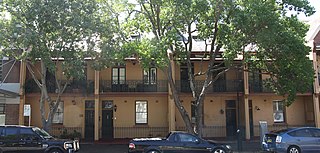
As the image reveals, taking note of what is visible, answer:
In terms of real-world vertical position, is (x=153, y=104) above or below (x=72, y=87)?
below

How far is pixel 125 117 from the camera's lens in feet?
80.7

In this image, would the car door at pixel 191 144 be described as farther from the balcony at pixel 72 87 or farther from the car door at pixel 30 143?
the balcony at pixel 72 87

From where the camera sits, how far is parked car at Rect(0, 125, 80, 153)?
13.9m

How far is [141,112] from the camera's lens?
2488 centimetres

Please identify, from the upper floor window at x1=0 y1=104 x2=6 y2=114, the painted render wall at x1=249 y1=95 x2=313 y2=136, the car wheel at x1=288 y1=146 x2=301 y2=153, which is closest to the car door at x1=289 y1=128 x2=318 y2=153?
the car wheel at x1=288 y1=146 x2=301 y2=153

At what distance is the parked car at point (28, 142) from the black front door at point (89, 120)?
9611 mm

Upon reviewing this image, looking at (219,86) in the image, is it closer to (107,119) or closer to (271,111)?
(271,111)

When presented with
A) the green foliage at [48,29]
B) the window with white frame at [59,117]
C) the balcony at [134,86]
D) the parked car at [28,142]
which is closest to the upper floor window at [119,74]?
the balcony at [134,86]

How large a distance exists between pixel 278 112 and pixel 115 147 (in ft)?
45.1

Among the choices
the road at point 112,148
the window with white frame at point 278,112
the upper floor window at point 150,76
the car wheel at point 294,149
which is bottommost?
the road at point 112,148

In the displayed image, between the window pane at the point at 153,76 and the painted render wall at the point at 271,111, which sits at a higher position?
the window pane at the point at 153,76

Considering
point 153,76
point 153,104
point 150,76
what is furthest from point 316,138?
point 150,76

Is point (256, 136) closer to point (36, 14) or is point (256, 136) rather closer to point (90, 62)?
point (90, 62)

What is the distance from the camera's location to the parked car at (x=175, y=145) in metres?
13.3
